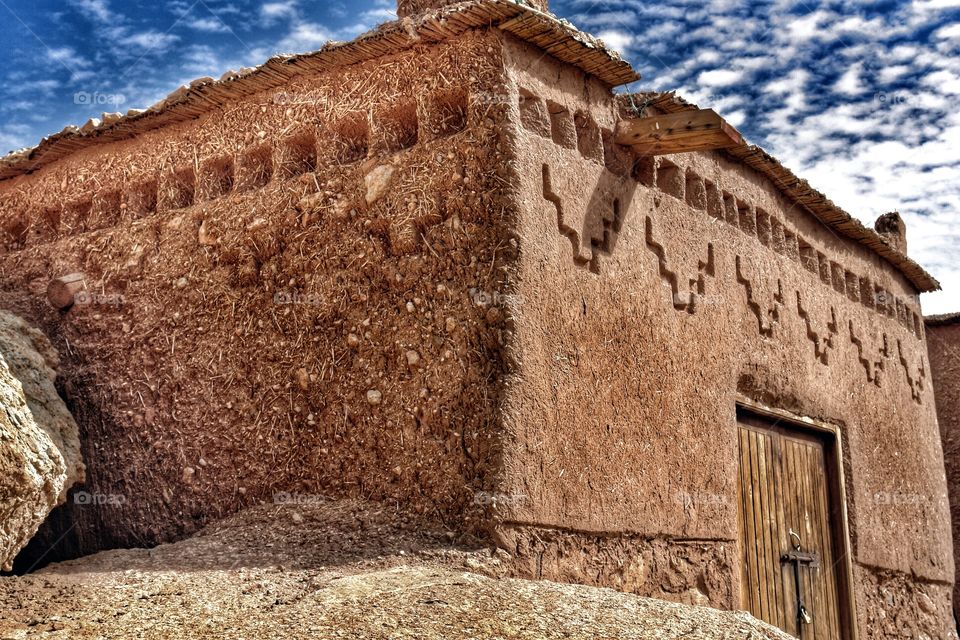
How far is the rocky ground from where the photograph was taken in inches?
145

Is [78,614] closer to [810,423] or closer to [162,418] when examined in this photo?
[162,418]

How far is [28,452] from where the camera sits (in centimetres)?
455

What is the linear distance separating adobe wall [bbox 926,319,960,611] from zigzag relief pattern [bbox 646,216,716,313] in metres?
6.07

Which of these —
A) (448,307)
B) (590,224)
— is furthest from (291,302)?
(590,224)

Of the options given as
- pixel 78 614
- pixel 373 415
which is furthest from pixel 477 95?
pixel 78 614

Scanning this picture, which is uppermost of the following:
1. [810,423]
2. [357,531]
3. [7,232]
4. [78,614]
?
[7,232]

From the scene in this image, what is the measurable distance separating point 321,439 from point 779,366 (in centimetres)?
354

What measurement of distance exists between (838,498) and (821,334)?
128 centimetres

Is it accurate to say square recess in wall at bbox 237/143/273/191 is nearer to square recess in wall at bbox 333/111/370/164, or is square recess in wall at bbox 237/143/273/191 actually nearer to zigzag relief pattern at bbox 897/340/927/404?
square recess in wall at bbox 333/111/370/164

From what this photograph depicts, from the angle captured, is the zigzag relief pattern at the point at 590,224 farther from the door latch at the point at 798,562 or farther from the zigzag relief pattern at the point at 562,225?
the door latch at the point at 798,562

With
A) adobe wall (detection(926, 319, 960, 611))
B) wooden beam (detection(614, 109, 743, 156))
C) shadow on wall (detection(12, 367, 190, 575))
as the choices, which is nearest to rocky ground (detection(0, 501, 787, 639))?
shadow on wall (detection(12, 367, 190, 575))

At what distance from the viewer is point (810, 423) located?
24.1 ft

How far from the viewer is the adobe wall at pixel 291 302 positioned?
4.87 meters

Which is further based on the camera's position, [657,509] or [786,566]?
[786,566]
